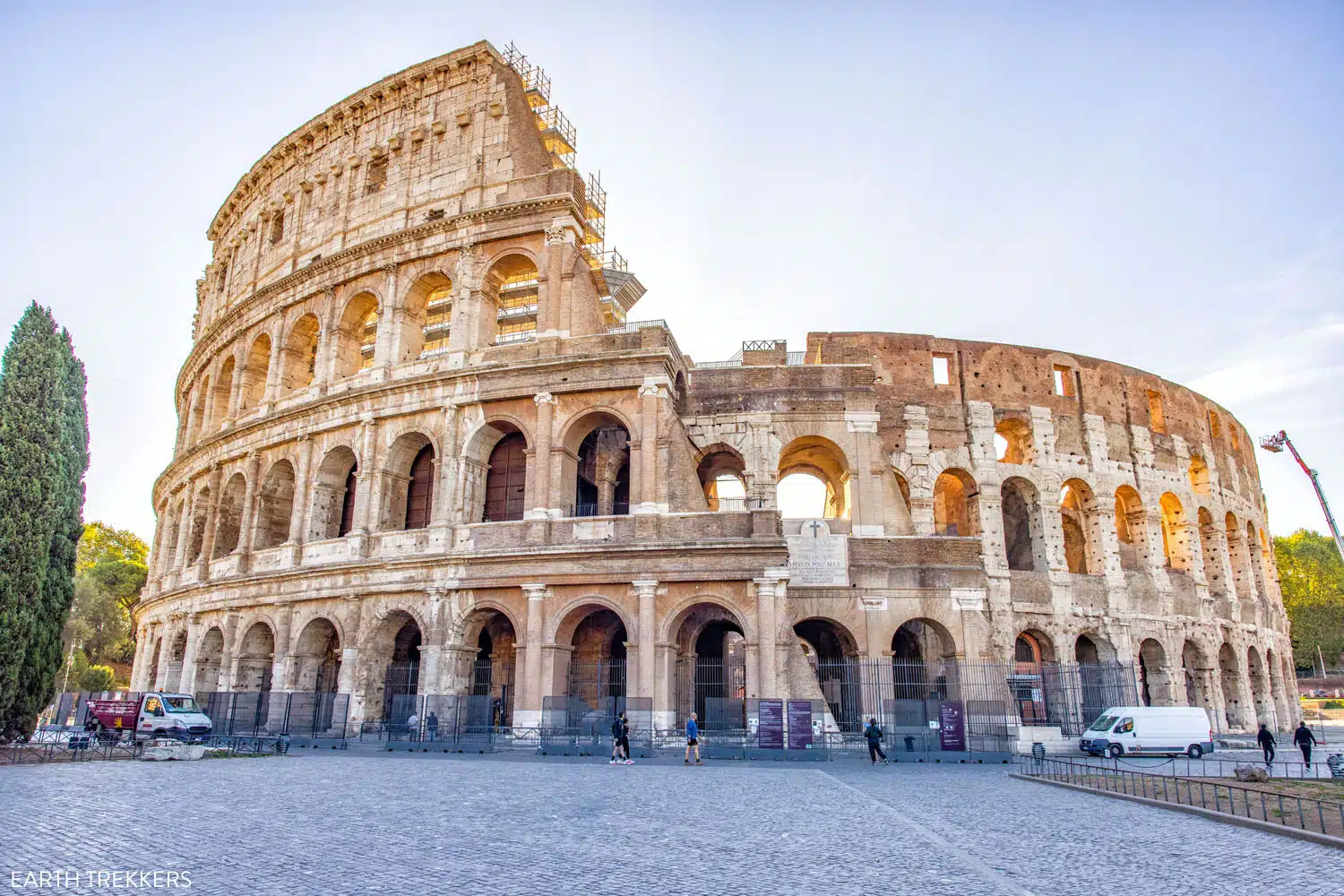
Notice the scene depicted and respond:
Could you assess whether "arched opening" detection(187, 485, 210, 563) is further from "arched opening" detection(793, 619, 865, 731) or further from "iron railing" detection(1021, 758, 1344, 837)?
"iron railing" detection(1021, 758, 1344, 837)

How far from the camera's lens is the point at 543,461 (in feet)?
64.8

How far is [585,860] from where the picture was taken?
6645 millimetres

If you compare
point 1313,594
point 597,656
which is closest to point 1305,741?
point 597,656

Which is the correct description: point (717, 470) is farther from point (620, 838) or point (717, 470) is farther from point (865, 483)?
point (620, 838)

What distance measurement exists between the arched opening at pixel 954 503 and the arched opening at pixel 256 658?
20.1 metres

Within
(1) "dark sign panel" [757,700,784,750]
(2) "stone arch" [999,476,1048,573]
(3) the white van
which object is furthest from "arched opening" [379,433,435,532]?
(3) the white van

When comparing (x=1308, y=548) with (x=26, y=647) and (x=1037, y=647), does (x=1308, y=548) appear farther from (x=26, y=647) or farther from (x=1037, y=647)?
(x=26, y=647)

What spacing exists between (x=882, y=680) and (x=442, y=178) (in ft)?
59.2

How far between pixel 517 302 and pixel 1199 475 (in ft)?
83.8

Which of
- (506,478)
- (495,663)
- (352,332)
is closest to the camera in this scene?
(495,663)

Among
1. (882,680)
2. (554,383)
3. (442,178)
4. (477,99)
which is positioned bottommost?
(882,680)

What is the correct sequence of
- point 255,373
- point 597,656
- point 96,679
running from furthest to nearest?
point 96,679 < point 255,373 < point 597,656

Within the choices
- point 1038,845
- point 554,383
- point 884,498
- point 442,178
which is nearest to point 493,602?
point 554,383

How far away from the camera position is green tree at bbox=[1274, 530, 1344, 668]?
146 feet
